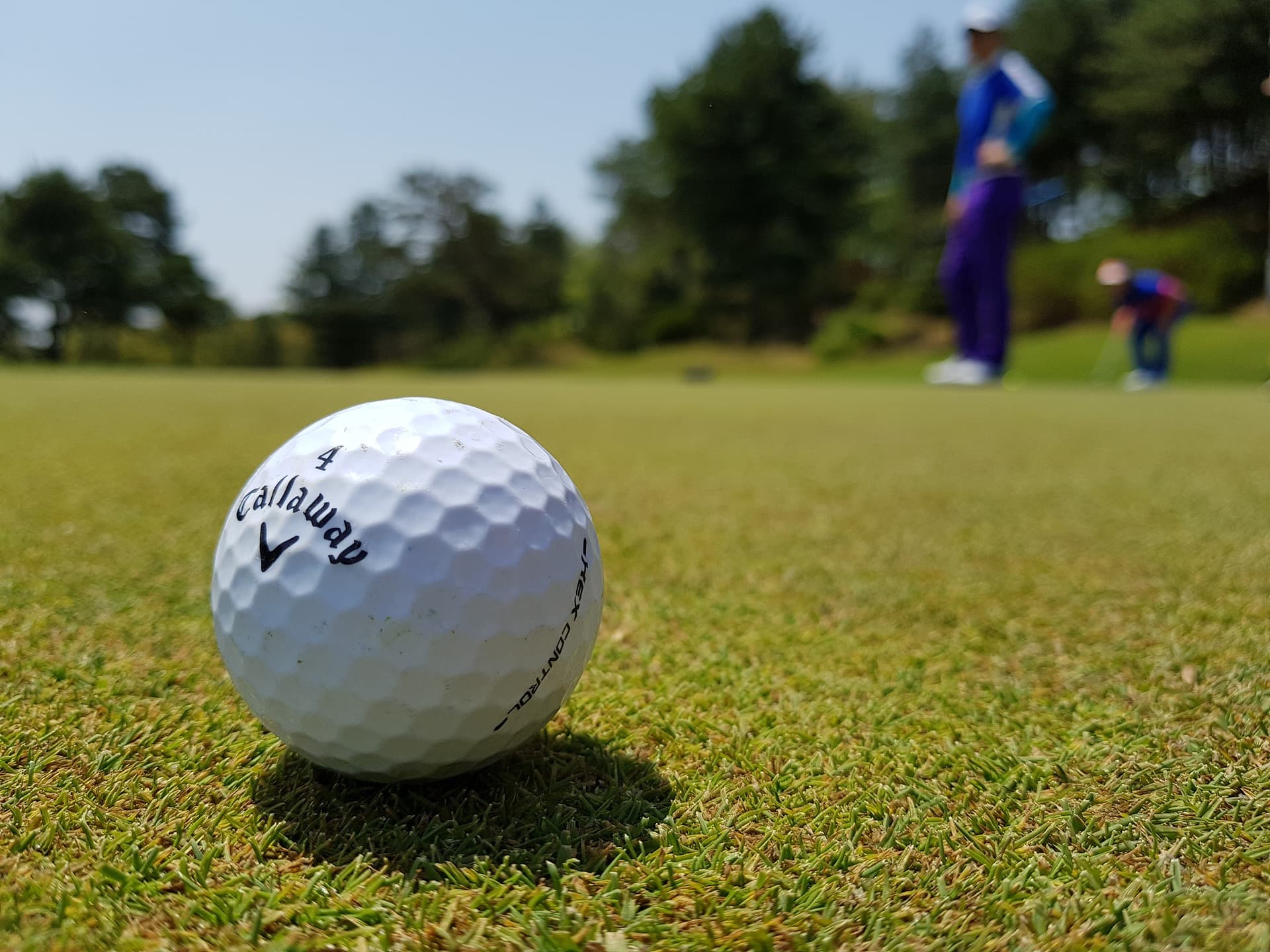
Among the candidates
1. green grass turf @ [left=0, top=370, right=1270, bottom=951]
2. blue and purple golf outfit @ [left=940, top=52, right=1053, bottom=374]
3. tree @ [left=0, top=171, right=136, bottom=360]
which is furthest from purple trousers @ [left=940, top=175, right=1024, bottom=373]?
tree @ [left=0, top=171, right=136, bottom=360]

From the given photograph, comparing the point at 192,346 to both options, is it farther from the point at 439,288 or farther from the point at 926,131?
the point at 926,131

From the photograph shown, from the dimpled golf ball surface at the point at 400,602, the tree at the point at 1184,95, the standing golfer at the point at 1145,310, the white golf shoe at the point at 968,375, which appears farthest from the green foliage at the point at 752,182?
the dimpled golf ball surface at the point at 400,602

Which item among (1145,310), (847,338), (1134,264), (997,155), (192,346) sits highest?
(1134,264)

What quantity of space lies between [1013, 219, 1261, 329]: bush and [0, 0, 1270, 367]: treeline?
0.08 metres

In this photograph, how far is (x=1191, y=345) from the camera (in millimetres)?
19078

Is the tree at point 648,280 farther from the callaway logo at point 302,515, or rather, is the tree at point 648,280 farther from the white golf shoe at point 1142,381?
the callaway logo at point 302,515

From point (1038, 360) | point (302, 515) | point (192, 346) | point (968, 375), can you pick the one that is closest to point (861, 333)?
point (1038, 360)

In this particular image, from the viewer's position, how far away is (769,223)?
35.0m

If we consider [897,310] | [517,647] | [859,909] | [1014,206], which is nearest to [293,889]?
[517,647]

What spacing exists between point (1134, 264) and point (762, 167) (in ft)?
44.9

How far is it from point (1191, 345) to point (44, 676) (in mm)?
Answer: 22259

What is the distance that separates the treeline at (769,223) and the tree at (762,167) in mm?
92

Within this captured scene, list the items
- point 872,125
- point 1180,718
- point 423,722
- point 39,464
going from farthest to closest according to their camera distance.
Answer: point 872,125
point 39,464
point 1180,718
point 423,722

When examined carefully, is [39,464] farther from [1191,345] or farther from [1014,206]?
[1191,345]
